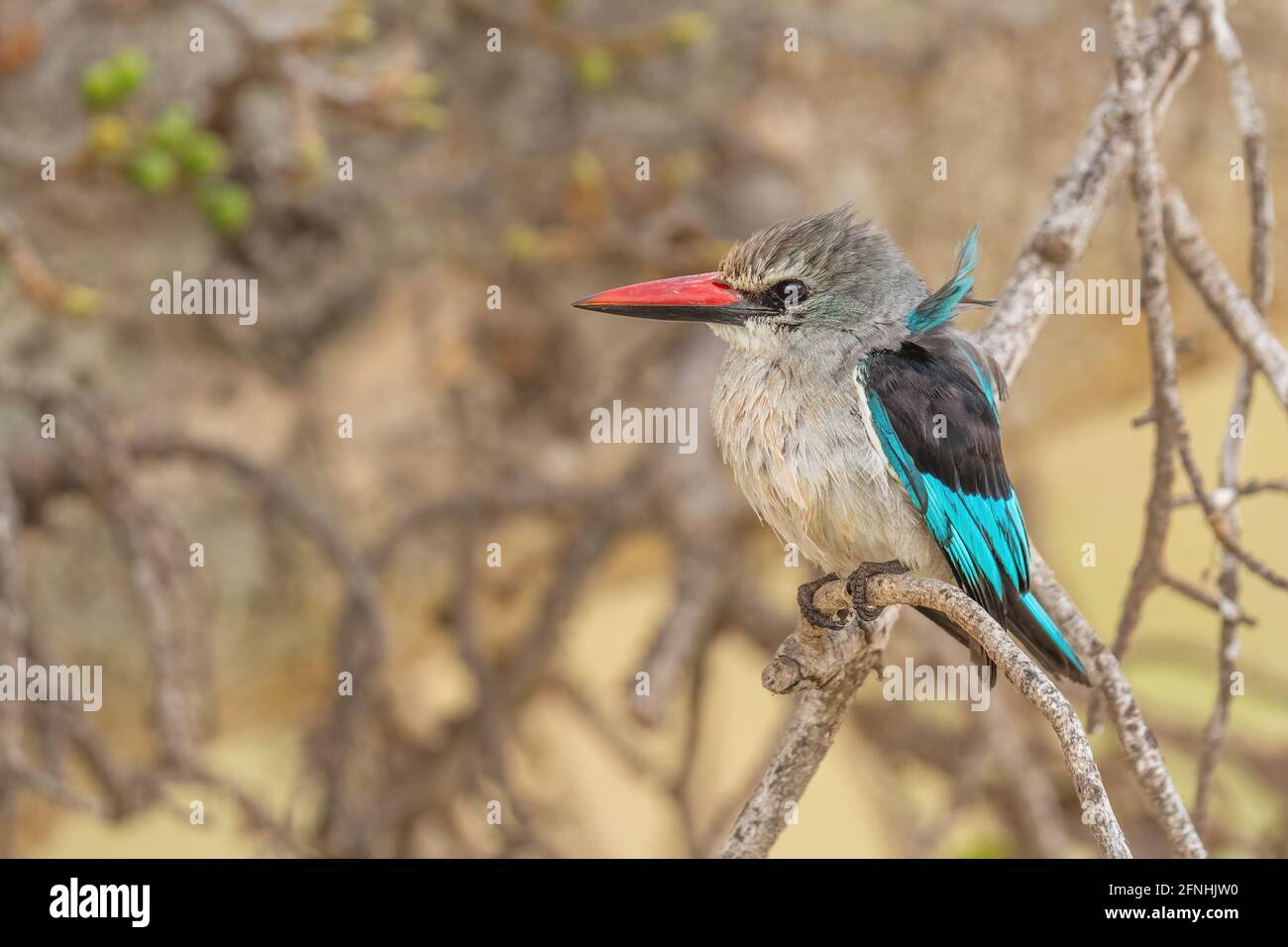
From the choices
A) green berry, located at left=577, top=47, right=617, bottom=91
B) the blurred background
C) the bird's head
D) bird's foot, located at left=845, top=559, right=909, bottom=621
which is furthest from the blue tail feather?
green berry, located at left=577, top=47, right=617, bottom=91

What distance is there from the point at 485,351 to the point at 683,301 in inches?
75.9

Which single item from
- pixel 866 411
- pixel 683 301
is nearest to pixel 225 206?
pixel 683 301

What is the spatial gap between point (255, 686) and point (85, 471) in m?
0.84

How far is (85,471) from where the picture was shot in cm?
263

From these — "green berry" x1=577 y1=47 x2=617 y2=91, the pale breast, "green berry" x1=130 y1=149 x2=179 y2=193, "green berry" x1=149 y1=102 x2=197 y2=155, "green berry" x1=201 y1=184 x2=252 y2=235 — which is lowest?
the pale breast

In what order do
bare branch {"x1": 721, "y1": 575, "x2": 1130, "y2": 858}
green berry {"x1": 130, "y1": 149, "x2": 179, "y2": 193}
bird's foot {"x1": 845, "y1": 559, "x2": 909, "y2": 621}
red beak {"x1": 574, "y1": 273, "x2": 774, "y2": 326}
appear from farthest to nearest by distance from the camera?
green berry {"x1": 130, "y1": 149, "x2": 179, "y2": 193} → bird's foot {"x1": 845, "y1": 559, "x2": 909, "y2": 621} → red beak {"x1": 574, "y1": 273, "x2": 774, "y2": 326} → bare branch {"x1": 721, "y1": 575, "x2": 1130, "y2": 858}

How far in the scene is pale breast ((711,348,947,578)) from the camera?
149 cm

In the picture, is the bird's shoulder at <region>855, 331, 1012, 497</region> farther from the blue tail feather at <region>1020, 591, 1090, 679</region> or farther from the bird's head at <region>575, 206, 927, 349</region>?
the blue tail feather at <region>1020, 591, 1090, 679</region>

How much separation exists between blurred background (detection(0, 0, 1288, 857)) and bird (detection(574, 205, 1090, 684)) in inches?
49.4

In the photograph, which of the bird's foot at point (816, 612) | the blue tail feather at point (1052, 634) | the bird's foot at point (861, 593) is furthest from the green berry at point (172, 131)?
the blue tail feather at point (1052, 634)

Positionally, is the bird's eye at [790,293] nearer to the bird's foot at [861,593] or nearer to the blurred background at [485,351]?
the bird's foot at [861,593]

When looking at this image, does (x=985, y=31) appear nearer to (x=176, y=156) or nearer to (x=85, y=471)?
(x=176, y=156)

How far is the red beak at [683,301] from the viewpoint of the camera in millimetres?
1333

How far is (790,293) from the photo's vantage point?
1.54 m
